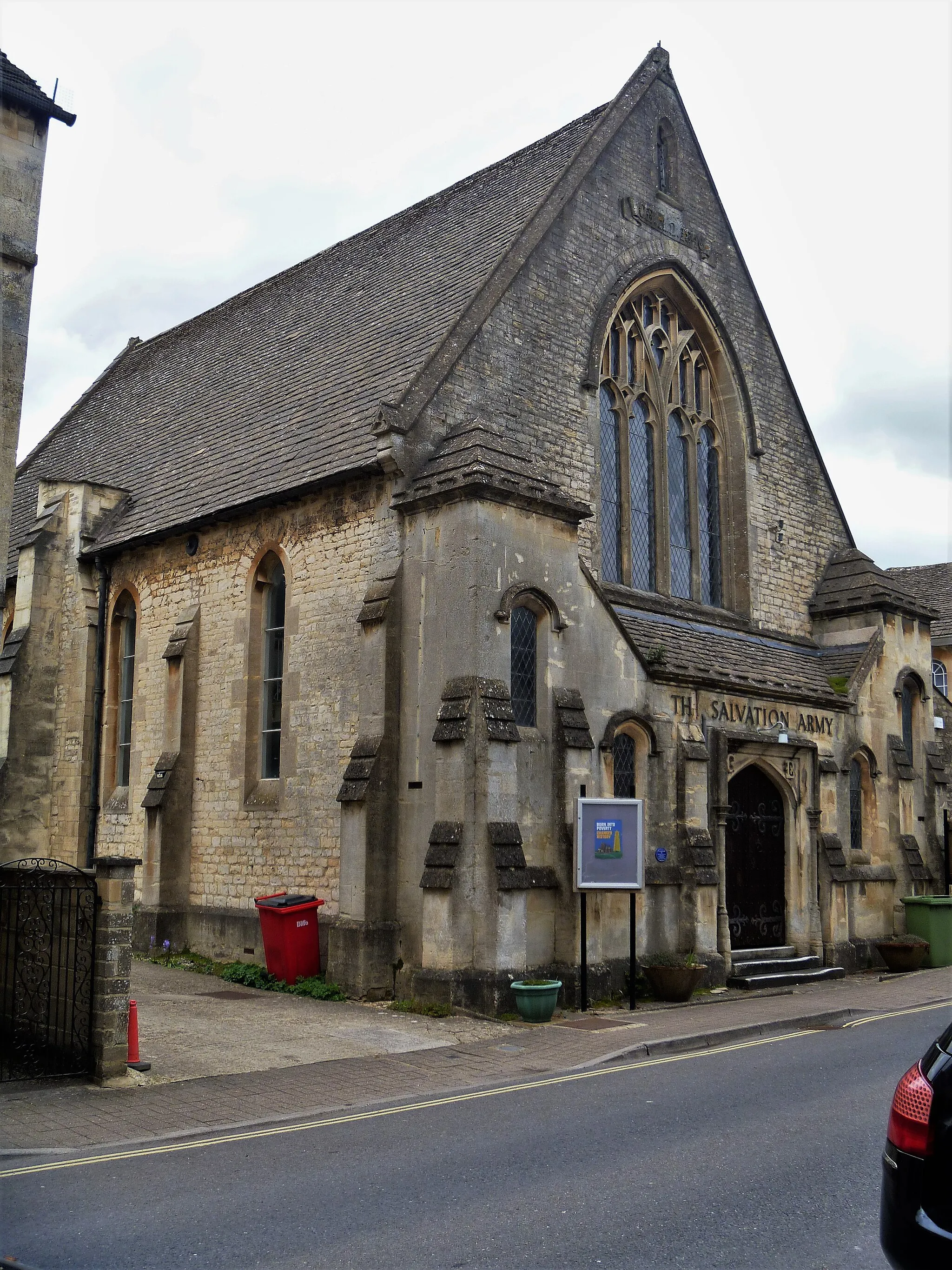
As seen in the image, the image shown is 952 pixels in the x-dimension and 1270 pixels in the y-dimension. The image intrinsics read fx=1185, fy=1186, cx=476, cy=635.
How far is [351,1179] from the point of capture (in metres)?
7.11

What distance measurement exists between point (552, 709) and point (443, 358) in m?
5.10

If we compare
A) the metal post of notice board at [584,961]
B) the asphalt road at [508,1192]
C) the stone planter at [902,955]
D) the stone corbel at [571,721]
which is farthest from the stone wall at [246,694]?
the stone planter at [902,955]

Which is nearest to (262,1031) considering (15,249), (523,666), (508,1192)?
(523,666)

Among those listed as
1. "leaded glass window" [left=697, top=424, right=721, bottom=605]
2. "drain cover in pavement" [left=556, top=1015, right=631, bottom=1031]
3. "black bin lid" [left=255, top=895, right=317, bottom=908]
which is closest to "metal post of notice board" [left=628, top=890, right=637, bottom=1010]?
"drain cover in pavement" [left=556, top=1015, right=631, bottom=1031]

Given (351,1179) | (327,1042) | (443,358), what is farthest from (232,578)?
(351,1179)

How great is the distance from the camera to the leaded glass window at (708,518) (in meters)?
21.3

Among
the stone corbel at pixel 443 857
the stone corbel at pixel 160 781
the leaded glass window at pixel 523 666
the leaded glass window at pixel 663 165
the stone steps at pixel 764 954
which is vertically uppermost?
the leaded glass window at pixel 663 165

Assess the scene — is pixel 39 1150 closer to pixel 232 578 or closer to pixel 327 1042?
pixel 327 1042

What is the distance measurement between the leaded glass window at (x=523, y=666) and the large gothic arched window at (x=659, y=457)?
155 inches

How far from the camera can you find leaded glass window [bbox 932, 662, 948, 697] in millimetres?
39594

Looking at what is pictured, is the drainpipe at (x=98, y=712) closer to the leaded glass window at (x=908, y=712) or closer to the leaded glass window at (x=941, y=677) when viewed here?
the leaded glass window at (x=908, y=712)

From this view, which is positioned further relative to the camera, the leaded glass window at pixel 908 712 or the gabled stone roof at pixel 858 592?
the leaded glass window at pixel 908 712

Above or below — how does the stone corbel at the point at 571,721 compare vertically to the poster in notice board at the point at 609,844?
above

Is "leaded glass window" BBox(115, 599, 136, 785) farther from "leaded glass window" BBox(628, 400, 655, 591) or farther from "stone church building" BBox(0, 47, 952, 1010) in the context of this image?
"leaded glass window" BBox(628, 400, 655, 591)
